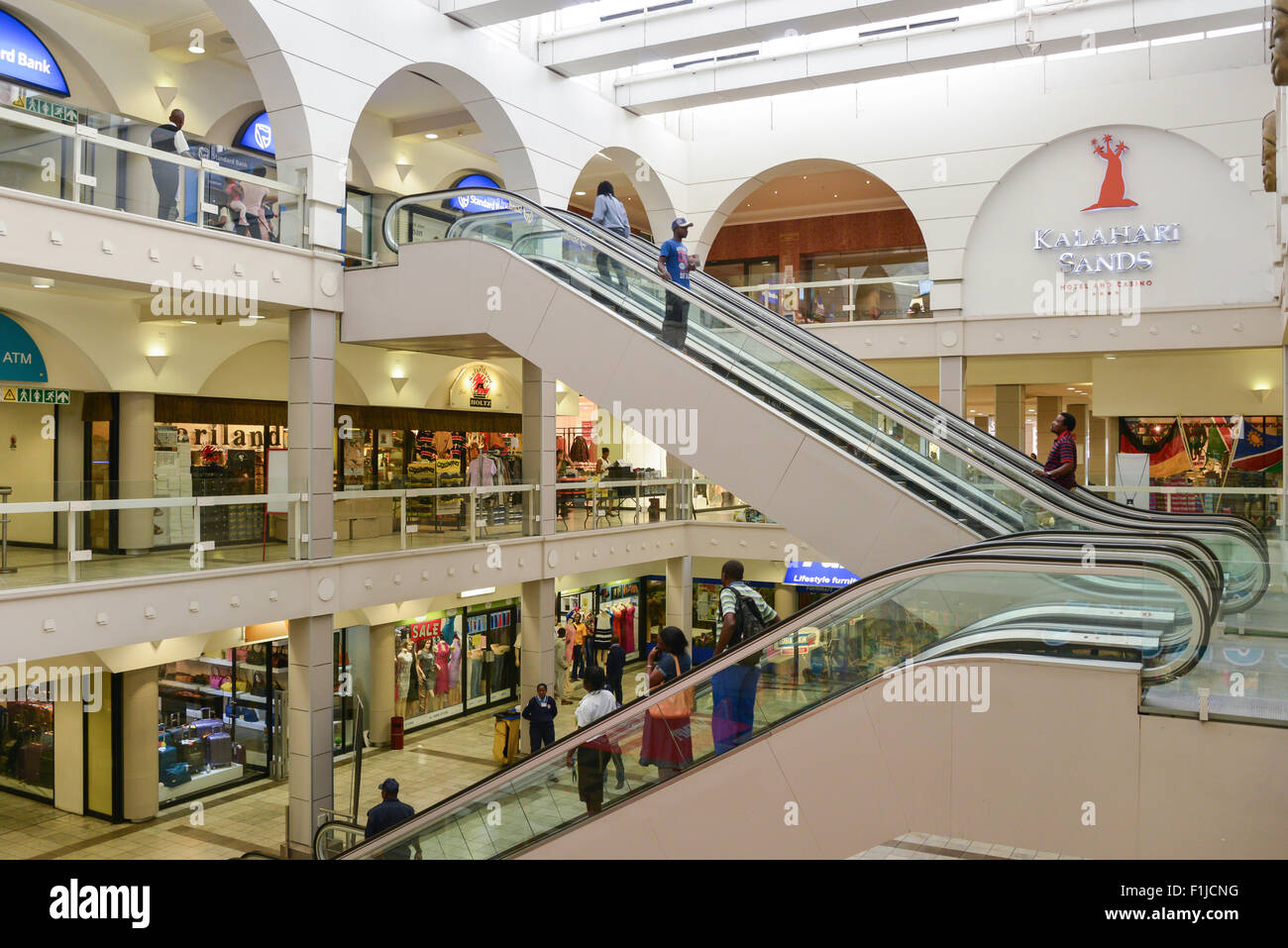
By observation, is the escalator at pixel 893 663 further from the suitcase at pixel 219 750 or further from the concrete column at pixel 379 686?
the concrete column at pixel 379 686

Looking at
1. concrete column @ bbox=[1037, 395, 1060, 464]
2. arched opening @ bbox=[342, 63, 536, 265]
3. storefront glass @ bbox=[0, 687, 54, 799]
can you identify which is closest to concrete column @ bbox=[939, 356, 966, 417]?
arched opening @ bbox=[342, 63, 536, 265]

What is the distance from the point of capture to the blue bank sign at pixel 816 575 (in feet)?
55.3

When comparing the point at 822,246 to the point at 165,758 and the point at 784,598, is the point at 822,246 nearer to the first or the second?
the point at 784,598

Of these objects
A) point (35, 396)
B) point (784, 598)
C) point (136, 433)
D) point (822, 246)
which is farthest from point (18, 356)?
point (822, 246)

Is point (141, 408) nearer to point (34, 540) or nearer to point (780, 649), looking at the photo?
point (34, 540)

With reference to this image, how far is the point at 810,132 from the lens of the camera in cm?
1689

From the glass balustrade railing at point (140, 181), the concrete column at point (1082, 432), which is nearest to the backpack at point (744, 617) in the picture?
the glass balustrade railing at point (140, 181)

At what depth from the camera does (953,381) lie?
15.8 meters

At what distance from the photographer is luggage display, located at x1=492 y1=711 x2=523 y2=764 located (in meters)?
14.8

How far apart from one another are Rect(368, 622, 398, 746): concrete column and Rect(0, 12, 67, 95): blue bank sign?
9.15m

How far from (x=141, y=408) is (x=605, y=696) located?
29.3 feet
